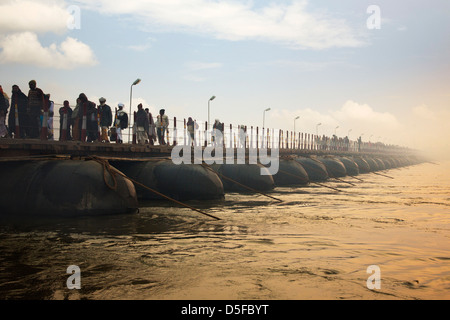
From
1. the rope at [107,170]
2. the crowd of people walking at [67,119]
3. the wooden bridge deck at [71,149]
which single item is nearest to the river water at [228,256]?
the rope at [107,170]

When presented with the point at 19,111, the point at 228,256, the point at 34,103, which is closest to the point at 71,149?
the point at 34,103

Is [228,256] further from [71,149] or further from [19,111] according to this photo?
[19,111]

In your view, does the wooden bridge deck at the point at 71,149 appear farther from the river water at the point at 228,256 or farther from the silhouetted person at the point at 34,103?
the river water at the point at 228,256

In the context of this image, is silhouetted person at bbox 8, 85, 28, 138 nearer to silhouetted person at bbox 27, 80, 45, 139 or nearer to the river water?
→ silhouetted person at bbox 27, 80, 45, 139

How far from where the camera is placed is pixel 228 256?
28.8 feet

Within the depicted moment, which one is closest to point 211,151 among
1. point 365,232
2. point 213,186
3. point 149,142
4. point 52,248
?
point 149,142

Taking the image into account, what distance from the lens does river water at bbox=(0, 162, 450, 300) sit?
6.73 metres

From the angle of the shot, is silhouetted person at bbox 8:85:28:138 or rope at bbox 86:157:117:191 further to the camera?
silhouetted person at bbox 8:85:28:138

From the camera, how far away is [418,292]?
6785 mm

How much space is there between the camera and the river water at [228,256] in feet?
22.1

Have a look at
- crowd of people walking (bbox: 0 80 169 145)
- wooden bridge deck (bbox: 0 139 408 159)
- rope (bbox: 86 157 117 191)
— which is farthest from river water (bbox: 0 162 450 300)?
crowd of people walking (bbox: 0 80 169 145)
